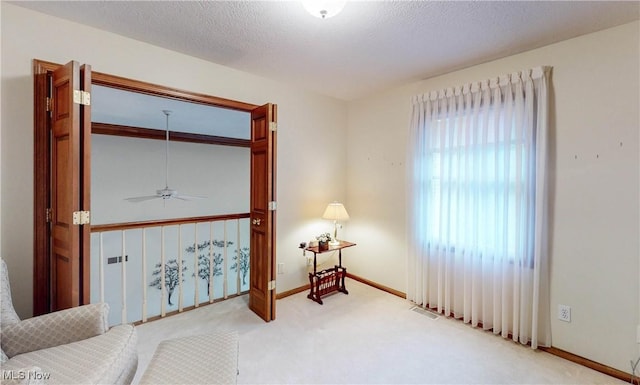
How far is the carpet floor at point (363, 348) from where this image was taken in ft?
6.53

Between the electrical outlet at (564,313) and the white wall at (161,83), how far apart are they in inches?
96.1

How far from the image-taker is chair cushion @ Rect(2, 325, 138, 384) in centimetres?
133

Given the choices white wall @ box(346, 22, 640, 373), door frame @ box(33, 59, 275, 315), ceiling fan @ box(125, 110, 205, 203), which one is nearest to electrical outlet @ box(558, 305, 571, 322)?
white wall @ box(346, 22, 640, 373)

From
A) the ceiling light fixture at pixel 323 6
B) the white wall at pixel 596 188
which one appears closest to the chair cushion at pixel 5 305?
the ceiling light fixture at pixel 323 6

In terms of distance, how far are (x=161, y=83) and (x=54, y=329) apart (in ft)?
6.26

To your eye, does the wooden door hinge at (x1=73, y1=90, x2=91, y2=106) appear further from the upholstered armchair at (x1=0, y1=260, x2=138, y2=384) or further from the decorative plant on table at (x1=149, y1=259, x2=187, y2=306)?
the decorative plant on table at (x1=149, y1=259, x2=187, y2=306)

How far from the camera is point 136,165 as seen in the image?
4.67 m

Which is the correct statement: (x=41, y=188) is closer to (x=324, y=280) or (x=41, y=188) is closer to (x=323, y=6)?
(x=323, y=6)

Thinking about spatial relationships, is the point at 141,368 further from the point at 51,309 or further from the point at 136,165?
the point at 136,165

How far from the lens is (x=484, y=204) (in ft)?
8.57

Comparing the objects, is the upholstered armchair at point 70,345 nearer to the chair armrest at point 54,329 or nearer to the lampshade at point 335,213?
the chair armrest at point 54,329

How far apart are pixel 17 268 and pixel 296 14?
8.33ft

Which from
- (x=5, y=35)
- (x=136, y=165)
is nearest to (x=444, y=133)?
(x=5, y=35)

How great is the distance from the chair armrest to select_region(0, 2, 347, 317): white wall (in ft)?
1.88
